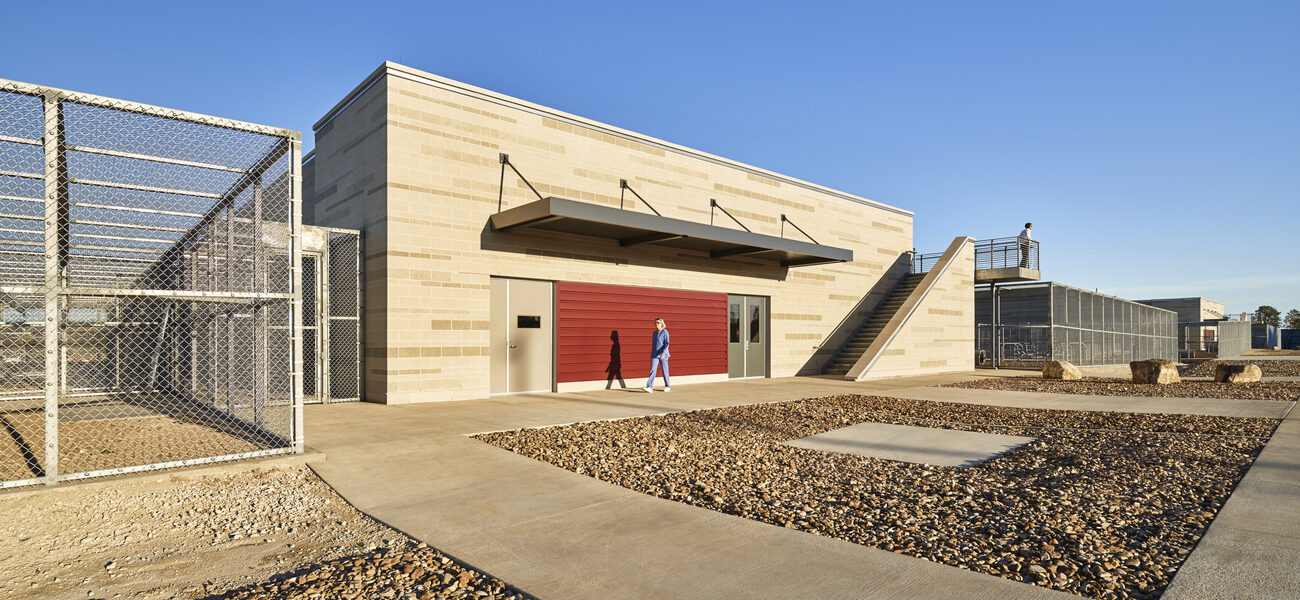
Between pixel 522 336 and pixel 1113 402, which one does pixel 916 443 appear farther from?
pixel 522 336

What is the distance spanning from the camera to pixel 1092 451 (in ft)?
23.8

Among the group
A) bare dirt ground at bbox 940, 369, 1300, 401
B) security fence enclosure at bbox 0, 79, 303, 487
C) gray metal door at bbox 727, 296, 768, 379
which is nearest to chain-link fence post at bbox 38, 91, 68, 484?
security fence enclosure at bbox 0, 79, 303, 487

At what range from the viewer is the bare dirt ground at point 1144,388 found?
13.6 meters

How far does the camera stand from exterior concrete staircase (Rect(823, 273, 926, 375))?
20.0 metres

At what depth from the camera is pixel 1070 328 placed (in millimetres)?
24422

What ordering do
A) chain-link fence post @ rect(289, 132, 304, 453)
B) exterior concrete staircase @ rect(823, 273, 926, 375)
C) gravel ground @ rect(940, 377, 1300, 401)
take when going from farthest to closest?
exterior concrete staircase @ rect(823, 273, 926, 375), gravel ground @ rect(940, 377, 1300, 401), chain-link fence post @ rect(289, 132, 304, 453)

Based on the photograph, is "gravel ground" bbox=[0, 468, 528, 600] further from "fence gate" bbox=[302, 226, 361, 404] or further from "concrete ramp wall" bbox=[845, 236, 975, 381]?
"concrete ramp wall" bbox=[845, 236, 975, 381]

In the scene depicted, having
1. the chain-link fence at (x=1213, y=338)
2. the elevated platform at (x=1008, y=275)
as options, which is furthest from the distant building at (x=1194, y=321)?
the elevated platform at (x=1008, y=275)

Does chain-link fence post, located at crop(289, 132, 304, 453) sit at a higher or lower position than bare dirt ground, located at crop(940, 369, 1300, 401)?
higher

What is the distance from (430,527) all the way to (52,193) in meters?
4.24

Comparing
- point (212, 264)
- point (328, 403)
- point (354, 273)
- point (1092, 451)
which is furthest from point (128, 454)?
point (1092, 451)

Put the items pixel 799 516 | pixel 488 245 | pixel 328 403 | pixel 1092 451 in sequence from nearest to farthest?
pixel 799 516 < pixel 1092 451 < pixel 328 403 < pixel 488 245

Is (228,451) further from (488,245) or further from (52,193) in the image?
(488,245)

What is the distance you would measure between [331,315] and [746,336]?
1021 cm
